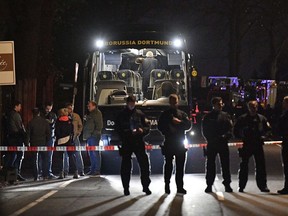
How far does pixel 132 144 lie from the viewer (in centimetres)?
1227

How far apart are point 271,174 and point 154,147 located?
2821 millimetres

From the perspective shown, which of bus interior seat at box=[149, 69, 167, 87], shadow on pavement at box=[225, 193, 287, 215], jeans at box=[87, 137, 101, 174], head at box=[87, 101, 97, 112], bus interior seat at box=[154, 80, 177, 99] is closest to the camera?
shadow on pavement at box=[225, 193, 287, 215]

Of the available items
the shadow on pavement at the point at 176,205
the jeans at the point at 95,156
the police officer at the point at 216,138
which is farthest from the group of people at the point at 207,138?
the jeans at the point at 95,156

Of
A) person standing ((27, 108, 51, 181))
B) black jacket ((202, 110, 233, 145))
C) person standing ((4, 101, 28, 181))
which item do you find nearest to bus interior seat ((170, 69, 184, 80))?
person standing ((27, 108, 51, 181))

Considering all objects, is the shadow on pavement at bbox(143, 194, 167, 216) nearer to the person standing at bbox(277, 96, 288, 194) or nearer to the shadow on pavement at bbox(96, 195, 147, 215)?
the shadow on pavement at bbox(96, 195, 147, 215)

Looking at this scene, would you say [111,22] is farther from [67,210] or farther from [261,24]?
[67,210]

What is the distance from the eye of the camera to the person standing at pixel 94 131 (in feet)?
51.7

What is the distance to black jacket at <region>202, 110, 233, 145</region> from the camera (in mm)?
12375

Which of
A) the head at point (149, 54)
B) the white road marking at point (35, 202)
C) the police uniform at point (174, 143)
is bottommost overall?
the white road marking at point (35, 202)

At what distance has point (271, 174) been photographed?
15.8 metres

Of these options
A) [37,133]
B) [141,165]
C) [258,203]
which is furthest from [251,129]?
[37,133]

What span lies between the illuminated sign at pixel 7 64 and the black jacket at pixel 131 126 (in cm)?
313

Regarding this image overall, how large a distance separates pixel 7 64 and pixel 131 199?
180 inches

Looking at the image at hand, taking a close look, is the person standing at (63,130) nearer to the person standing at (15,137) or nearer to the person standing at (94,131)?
the person standing at (94,131)
